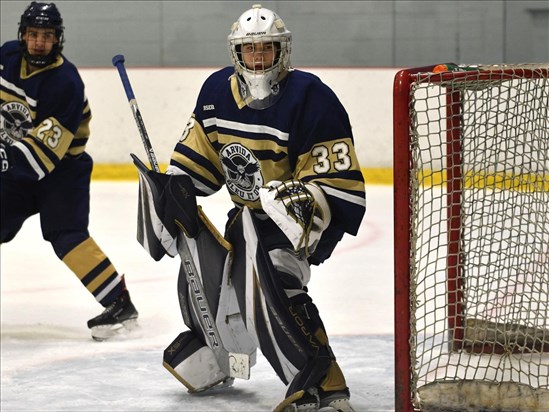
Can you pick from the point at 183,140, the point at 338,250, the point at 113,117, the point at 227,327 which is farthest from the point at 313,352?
the point at 113,117

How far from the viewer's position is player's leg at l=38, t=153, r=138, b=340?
3.66 meters

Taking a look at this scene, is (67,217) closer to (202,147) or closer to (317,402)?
(202,147)

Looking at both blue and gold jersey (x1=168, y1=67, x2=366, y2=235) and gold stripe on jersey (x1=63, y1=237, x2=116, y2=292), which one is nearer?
blue and gold jersey (x1=168, y1=67, x2=366, y2=235)

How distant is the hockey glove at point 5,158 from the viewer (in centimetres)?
354

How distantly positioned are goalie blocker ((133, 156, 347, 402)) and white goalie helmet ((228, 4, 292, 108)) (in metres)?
0.27

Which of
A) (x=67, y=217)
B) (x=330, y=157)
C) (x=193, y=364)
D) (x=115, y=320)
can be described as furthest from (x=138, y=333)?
(x=330, y=157)

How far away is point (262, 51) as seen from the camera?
2668 mm

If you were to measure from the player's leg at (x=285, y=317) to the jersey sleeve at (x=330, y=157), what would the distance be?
15 centimetres

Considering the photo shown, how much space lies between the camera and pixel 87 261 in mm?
3656

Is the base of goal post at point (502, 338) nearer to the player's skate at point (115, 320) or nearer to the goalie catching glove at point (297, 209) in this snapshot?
the goalie catching glove at point (297, 209)

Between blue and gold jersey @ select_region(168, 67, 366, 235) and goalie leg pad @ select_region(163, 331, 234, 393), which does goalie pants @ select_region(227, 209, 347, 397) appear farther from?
goalie leg pad @ select_region(163, 331, 234, 393)

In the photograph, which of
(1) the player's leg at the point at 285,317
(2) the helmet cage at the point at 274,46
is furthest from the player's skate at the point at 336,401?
(2) the helmet cage at the point at 274,46

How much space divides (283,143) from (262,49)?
0.71ft

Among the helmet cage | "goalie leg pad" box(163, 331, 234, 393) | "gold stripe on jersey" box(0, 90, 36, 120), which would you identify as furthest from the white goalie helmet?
"gold stripe on jersey" box(0, 90, 36, 120)
